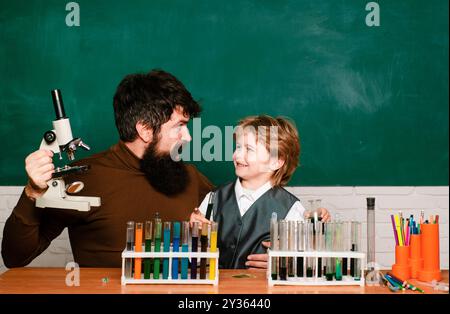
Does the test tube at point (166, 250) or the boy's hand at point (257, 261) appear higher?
the test tube at point (166, 250)

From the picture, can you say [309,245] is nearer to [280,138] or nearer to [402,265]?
[402,265]

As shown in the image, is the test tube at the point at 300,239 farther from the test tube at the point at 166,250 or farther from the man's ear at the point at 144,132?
the man's ear at the point at 144,132

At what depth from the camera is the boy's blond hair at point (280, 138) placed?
2359mm

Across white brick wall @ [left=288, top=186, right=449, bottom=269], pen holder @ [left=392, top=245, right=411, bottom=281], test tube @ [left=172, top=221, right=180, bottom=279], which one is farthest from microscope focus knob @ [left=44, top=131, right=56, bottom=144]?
white brick wall @ [left=288, top=186, right=449, bottom=269]

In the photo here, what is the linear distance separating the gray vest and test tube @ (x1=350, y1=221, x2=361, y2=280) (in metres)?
0.52

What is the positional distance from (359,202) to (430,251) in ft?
4.48

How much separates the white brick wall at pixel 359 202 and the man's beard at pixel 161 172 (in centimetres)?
76

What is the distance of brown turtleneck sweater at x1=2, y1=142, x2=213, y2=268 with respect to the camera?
225 centimetres

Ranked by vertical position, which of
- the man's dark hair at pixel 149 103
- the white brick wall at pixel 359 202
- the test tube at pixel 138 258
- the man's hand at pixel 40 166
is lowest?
the test tube at pixel 138 258

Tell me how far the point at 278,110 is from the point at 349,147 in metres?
0.42

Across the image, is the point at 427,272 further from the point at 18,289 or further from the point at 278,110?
the point at 278,110

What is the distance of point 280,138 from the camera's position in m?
2.39

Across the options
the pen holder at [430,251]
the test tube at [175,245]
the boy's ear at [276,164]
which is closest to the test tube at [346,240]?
the pen holder at [430,251]
